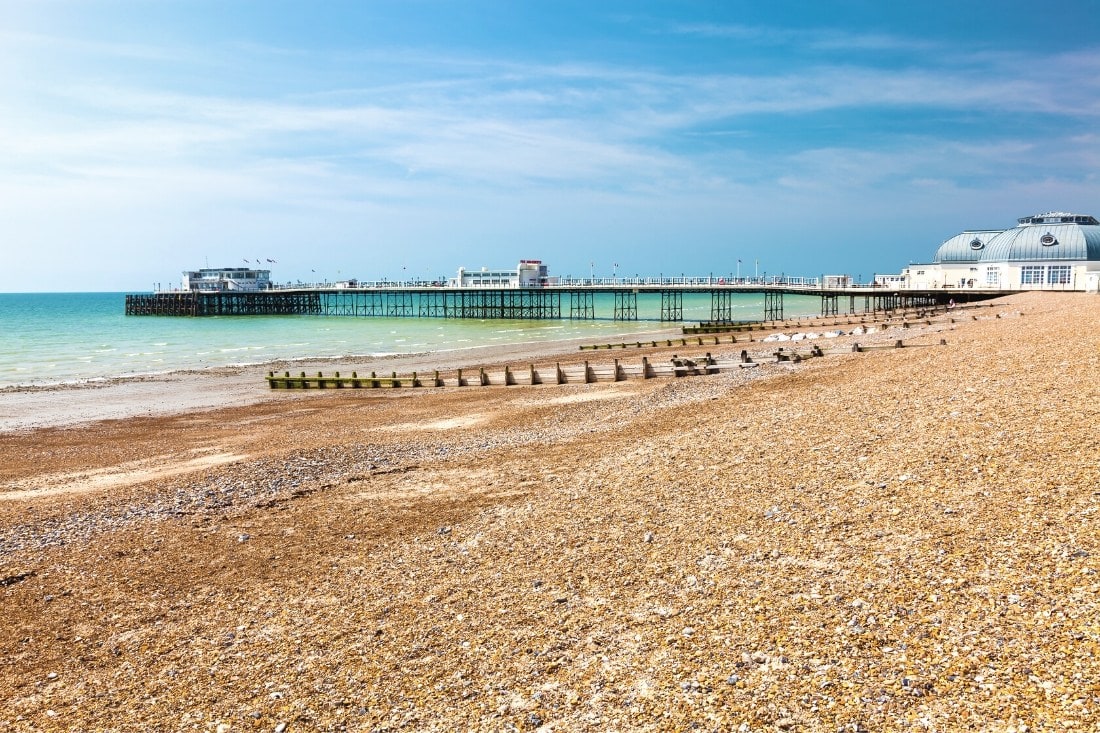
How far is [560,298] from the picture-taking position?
9944cm

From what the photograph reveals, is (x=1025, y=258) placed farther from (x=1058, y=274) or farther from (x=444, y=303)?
(x=444, y=303)

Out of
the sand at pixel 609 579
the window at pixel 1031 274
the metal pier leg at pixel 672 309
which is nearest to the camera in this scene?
the sand at pixel 609 579

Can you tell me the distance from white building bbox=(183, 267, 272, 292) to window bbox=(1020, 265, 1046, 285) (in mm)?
98821

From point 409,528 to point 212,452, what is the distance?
30.2ft

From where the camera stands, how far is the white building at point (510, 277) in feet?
332

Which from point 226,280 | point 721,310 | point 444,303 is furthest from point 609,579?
point 226,280

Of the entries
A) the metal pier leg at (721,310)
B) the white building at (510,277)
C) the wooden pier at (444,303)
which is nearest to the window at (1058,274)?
the wooden pier at (444,303)

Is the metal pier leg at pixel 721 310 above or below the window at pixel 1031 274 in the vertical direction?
below

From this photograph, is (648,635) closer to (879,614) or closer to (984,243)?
(879,614)

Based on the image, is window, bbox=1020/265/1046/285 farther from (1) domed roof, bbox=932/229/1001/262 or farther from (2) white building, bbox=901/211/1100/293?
(1) domed roof, bbox=932/229/1001/262

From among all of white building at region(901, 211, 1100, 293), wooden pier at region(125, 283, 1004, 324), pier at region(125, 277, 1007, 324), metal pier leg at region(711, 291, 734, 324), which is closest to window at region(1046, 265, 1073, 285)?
white building at region(901, 211, 1100, 293)

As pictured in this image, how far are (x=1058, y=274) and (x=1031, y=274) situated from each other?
2003mm

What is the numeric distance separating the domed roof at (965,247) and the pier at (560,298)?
188 inches

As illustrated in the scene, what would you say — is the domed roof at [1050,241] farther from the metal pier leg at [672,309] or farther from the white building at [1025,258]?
the metal pier leg at [672,309]
